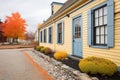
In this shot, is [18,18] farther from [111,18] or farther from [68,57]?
[111,18]

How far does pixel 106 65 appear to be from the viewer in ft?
21.7

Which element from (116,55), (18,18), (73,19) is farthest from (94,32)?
(18,18)

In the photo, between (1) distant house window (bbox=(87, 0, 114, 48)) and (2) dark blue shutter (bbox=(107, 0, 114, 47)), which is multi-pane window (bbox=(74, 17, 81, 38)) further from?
(2) dark blue shutter (bbox=(107, 0, 114, 47))

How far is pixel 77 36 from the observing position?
1170 centimetres

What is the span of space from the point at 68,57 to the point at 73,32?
5.47ft

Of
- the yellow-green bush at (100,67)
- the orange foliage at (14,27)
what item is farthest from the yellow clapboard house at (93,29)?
the orange foliage at (14,27)

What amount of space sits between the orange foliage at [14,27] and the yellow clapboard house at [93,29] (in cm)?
3578

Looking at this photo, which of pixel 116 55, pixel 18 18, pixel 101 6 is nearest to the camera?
pixel 116 55

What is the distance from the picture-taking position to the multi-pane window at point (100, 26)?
8125 mm

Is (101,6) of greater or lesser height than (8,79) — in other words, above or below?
above

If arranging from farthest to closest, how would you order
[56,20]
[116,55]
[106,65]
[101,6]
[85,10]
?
[56,20] → [85,10] → [101,6] → [116,55] → [106,65]

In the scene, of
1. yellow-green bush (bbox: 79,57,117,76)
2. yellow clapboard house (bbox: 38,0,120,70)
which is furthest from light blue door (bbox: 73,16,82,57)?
yellow-green bush (bbox: 79,57,117,76)

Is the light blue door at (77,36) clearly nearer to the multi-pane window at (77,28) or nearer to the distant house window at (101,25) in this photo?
the multi-pane window at (77,28)

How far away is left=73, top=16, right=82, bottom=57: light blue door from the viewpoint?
1112 cm
